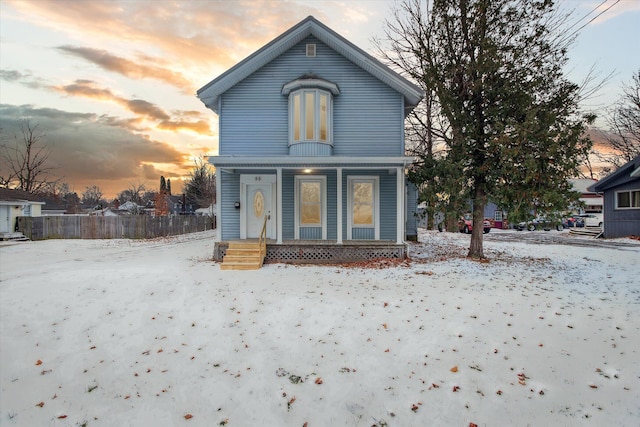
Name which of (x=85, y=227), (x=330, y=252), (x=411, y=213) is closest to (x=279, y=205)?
(x=330, y=252)

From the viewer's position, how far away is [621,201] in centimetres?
1977

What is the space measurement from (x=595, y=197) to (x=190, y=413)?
164ft

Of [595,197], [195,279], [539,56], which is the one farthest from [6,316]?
[595,197]

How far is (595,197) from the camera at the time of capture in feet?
128

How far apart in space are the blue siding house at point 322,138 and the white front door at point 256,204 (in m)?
0.04

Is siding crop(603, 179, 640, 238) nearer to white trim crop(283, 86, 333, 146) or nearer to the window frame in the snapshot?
Answer: the window frame

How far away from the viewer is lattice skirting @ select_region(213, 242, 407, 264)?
11234mm

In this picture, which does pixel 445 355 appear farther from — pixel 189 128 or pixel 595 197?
pixel 595 197

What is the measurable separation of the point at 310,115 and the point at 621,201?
2073 centimetres

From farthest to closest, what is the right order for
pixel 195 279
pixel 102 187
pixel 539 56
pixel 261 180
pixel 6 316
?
pixel 102 187
pixel 261 180
pixel 539 56
pixel 195 279
pixel 6 316

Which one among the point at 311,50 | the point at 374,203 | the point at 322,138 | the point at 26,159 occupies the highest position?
the point at 26,159

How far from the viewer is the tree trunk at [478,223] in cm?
1184

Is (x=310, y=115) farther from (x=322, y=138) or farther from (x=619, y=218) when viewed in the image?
(x=619, y=218)

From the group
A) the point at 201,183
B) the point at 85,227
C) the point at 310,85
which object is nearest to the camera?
the point at 310,85
